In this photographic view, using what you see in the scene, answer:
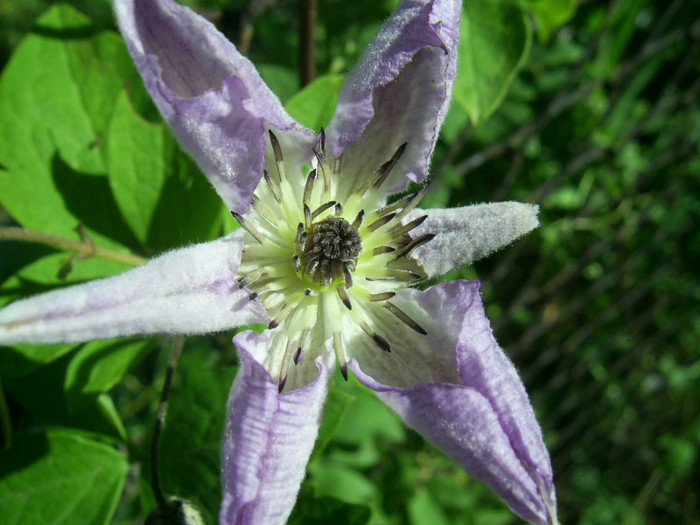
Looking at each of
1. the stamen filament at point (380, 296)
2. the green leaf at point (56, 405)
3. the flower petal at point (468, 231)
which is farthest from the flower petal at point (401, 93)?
the green leaf at point (56, 405)

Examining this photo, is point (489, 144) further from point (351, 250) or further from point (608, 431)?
point (608, 431)

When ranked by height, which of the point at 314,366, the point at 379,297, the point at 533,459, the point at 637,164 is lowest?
the point at 533,459

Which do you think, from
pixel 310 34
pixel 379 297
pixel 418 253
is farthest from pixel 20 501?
pixel 310 34

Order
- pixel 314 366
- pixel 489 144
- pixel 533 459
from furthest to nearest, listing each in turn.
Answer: pixel 489 144, pixel 314 366, pixel 533 459

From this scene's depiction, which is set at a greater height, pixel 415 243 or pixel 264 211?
pixel 264 211

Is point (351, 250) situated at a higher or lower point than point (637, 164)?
lower

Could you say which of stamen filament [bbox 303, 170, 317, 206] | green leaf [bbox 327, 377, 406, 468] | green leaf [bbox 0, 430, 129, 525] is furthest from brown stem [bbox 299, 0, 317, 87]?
green leaf [bbox 327, 377, 406, 468]

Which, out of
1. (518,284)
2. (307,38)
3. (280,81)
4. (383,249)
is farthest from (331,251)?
(518,284)

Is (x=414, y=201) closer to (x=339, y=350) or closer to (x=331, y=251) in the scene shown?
(x=331, y=251)
